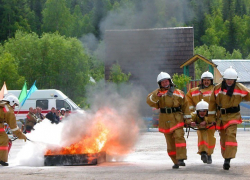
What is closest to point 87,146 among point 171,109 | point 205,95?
point 171,109

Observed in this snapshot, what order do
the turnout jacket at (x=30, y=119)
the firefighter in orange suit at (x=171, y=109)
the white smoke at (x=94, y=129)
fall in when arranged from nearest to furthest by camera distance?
the firefighter in orange suit at (x=171, y=109) < the white smoke at (x=94, y=129) < the turnout jacket at (x=30, y=119)

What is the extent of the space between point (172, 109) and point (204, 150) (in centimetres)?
146

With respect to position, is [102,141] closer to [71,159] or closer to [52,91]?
[71,159]

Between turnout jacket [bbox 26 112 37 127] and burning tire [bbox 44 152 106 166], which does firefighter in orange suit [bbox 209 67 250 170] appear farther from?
turnout jacket [bbox 26 112 37 127]

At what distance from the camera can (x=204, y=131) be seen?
12.7m

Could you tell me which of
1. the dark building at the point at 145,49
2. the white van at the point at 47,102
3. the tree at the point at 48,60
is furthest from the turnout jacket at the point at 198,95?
the tree at the point at 48,60

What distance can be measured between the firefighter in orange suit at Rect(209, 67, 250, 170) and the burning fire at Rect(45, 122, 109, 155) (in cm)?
281

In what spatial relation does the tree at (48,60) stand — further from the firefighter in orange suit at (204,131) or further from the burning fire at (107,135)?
the firefighter in orange suit at (204,131)

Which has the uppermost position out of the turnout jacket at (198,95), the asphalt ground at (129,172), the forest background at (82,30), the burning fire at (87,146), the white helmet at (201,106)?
the forest background at (82,30)

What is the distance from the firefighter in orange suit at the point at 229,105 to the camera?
11.0 metres

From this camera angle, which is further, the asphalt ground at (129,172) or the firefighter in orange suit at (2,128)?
the firefighter in orange suit at (2,128)

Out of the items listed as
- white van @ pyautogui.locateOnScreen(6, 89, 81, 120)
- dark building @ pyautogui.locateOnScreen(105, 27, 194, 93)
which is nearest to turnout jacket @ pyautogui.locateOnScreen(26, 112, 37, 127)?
white van @ pyautogui.locateOnScreen(6, 89, 81, 120)

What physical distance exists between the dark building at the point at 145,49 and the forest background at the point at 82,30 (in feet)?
2.41

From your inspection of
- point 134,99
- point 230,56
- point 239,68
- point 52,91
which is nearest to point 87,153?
point 134,99
